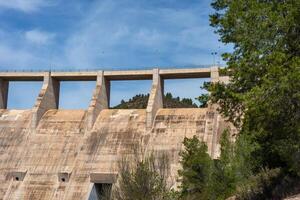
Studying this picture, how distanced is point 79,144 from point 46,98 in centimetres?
575

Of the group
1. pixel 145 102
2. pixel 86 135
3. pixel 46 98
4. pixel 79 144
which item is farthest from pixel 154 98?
pixel 145 102

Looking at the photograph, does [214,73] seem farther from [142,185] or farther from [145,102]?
[145,102]

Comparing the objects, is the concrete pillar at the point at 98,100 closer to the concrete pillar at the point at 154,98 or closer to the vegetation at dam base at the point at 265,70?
the concrete pillar at the point at 154,98

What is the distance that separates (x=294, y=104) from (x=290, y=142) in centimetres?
152

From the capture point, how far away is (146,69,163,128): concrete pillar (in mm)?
35750

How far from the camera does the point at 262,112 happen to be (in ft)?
41.3

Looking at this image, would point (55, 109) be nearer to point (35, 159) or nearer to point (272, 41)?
point (35, 159)

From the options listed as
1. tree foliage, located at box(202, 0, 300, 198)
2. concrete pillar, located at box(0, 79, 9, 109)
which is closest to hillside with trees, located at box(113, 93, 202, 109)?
concrete pillar, located at box(0, 79, 9, 109)

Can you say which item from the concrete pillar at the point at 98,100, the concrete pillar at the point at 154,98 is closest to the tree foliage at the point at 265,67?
the concrete pillar at the point at 154,98

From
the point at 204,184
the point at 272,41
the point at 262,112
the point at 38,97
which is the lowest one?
the point at 204,184

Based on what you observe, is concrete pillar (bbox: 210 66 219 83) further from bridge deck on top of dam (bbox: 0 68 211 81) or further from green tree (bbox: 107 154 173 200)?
green tree (bbox: 107 154 173 200)

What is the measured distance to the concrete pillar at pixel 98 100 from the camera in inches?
1460

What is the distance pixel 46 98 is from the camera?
3947cm

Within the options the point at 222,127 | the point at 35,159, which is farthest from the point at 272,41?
the point at 35,159
